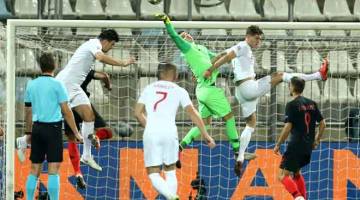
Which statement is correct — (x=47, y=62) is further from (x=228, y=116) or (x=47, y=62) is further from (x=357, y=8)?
(x=357, y=8)

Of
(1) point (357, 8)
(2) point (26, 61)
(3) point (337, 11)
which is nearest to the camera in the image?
(2) point (26, 61)

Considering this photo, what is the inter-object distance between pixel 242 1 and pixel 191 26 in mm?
5104

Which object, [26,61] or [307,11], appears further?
[307,11]

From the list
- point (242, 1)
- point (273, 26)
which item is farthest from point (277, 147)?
point (242, 1)

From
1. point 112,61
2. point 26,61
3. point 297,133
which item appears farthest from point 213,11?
point 112,61

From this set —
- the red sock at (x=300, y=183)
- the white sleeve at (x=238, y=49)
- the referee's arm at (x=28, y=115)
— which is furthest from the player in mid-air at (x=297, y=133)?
the referee's arm at (x=28, y=115)

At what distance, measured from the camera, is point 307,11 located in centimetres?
1898

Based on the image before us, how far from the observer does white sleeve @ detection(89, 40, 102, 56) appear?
13.6 meters

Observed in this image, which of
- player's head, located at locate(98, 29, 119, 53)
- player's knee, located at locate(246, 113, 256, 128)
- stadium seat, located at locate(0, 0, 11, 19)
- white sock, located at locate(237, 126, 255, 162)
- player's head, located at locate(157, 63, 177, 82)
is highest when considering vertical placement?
stadium seat, located at locate(0, 0, 11, 19)

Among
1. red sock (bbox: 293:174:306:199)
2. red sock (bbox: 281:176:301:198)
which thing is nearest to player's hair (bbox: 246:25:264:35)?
red sock (bbox: 281:176:301:198)

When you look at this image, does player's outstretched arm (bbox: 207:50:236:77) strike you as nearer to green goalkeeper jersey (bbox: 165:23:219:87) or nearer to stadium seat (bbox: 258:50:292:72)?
green goalkeeper jersey (bbox: 165:23:219:87)

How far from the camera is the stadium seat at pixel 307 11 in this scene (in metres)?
18.8

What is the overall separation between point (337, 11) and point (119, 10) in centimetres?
371

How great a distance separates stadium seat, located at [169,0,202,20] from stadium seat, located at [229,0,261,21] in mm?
592
